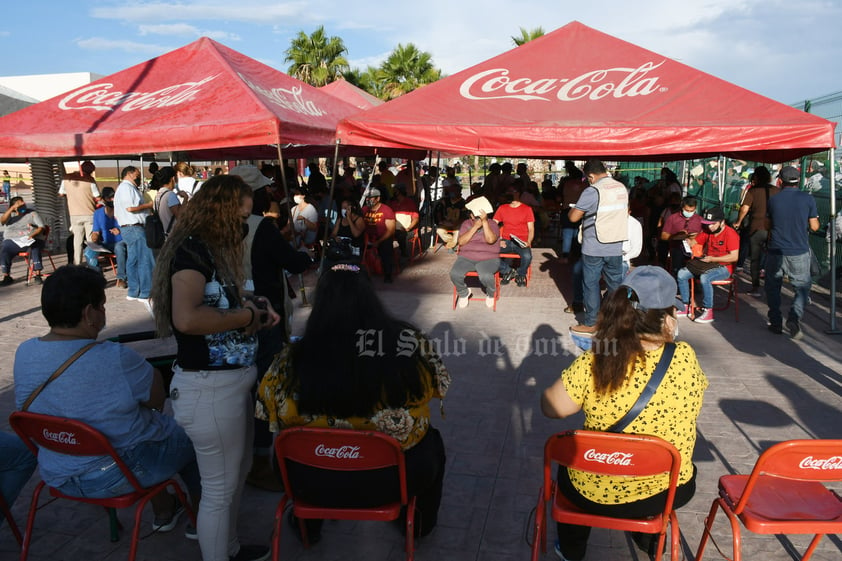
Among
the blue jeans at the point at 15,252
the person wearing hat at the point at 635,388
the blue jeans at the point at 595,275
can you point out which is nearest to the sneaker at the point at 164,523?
the person wearing hat at the point at 635,388

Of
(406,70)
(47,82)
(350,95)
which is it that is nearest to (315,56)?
(406,70)

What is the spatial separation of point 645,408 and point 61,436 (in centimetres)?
225

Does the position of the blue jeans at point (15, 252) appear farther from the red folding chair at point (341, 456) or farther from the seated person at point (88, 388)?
the red folding chair at point (341, 456)

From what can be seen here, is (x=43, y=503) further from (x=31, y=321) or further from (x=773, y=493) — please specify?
(x=31, y=321)

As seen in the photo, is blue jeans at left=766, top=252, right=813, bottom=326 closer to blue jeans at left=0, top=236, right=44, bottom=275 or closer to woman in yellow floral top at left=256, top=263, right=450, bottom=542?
woman in yellow floral top at left=256, top=263, right=450, bottom=542

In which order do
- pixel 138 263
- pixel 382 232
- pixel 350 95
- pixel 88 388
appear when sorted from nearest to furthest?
1. pixel 88 388
2. pixel 138 263
3. pixel 382 232
4. pixel 350 95

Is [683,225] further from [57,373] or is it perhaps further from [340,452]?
[57,373]

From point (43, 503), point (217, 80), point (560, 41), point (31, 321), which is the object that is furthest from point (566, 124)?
point (31, 321)

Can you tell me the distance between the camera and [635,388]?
233 centimetres

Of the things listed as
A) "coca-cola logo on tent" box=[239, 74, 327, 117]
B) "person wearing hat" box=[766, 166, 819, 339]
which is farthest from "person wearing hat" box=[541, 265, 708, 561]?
"coca-cola logo on tent" box=[239, 74, 327, 117]

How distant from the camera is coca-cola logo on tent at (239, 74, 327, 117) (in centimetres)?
711

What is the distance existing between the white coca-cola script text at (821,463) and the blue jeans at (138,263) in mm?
7272

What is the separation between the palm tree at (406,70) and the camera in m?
33.2

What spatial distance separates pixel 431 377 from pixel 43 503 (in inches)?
96.3
